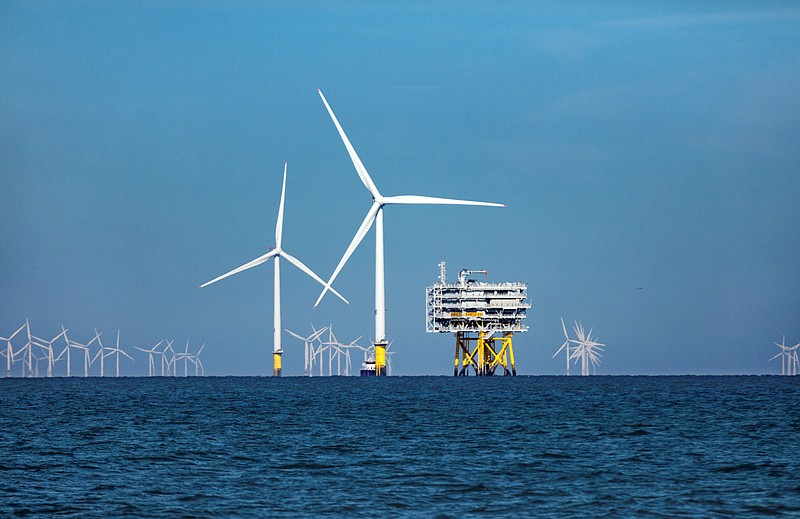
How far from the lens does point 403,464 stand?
48625 mm

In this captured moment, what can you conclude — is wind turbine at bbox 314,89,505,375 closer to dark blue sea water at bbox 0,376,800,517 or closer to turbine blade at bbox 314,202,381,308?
turbine blade at bbox 314,202,381,308

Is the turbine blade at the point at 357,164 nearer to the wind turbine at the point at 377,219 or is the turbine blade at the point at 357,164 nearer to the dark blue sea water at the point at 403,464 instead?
the wind turbine at the point at 377,219

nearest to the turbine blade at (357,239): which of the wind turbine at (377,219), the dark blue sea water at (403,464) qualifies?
the wind turbine at (377,219)

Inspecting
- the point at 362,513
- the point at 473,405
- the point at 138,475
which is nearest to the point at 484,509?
the point at 362,513

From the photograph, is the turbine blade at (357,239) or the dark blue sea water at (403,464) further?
the turbine blade at (357,239)

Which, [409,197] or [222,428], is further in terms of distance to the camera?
[409,197]

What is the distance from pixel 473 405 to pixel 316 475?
5579cm

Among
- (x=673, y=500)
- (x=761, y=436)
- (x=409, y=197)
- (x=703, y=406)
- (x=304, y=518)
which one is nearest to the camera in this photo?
(x=304, y=518)

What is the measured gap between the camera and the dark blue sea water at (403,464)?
121ft

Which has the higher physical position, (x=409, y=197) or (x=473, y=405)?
(x=409, y=197)

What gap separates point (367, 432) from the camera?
67.0 meters

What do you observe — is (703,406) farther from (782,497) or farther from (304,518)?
(304,518)

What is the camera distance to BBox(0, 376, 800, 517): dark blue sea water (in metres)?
36.9

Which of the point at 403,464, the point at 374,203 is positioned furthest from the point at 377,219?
the point at 403,464
